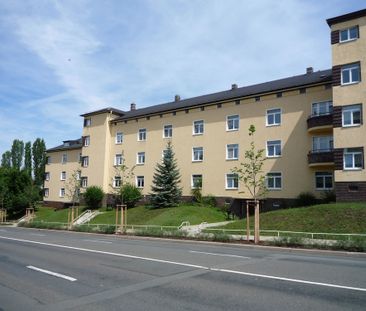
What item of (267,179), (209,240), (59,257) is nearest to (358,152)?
(267,179)

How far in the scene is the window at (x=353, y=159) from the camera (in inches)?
1099

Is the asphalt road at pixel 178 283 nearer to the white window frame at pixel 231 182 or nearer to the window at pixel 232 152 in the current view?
the white window frame at pixel 231 182

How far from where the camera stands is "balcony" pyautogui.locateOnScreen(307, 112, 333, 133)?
1216 inches

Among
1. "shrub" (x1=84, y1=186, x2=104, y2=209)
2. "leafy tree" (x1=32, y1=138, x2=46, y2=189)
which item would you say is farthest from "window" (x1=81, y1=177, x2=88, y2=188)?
"leafy tree" (x1=32, y1=138, x2=46, y2=189)

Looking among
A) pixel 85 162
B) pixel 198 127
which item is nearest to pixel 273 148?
pixel 198 127

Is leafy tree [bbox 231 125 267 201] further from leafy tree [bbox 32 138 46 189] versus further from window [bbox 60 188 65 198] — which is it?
leafy tree [bbox 32 138 46 189]

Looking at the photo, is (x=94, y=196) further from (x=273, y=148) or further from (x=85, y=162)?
(x=273, y=148)

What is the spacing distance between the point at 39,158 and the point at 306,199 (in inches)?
2310

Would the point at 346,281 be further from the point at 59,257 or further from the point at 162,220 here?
the point at 162,220

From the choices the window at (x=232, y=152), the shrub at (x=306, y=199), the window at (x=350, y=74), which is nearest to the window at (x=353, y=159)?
the shrub at (x=306, y=199)

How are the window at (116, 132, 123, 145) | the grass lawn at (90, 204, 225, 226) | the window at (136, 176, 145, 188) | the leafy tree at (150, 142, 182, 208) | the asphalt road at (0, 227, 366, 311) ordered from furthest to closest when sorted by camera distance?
the window at (116, 132, 123, 145) → the window at (136, 176, 145, 188) → the leafy tree at (150, 142, 182, 208) → the grass lawn at (90, 204, 225, 226) → the asphalt road at (0, 227, 366, 311)

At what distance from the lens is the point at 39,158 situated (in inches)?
3007

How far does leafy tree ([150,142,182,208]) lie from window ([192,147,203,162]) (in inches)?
92.7

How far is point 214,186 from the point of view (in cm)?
3919
